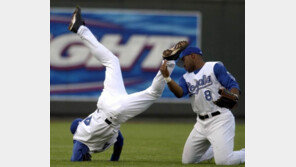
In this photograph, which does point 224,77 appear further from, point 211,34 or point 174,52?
point 211,34

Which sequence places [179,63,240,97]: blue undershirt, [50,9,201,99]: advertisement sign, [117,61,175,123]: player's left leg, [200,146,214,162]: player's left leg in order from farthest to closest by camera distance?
[50,9,201,99]: advertisement sign, [200,146,214,162]: player's left leg, [179,63,240,97]: blue undershirt, [117,61,175,123]: player's left leg

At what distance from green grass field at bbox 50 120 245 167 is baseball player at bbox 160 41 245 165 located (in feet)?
0.86

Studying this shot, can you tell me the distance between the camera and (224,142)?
7.44 meters

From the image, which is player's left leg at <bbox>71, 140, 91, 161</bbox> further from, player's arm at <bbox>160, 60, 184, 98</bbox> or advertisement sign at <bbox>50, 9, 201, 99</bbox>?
advertisement sign at <bbox>50, 9, 201, 99</bbox>

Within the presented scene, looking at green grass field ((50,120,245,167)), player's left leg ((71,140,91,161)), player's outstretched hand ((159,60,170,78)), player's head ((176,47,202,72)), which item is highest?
player's head ((176,47,202,72))

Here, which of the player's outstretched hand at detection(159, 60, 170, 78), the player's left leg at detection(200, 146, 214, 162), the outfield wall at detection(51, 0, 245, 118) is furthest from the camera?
the outfield wall at detection(51, 0, 245, 118)

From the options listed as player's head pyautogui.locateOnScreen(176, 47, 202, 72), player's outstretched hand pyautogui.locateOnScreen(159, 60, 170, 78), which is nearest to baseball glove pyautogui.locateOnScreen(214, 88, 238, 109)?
player's outstretched hand pyautogui.locateOnScreen(159, 60, 170, 78)

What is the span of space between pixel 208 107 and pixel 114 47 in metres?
10.3

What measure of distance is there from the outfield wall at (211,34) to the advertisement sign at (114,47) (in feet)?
0.75

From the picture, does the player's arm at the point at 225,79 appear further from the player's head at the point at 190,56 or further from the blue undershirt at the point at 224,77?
the player's head at the point at 190,56

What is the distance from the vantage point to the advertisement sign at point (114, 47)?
1755 centimetres

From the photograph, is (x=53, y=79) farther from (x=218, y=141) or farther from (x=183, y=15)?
(x=218, y=141)

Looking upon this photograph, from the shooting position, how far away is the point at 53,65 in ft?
57.8

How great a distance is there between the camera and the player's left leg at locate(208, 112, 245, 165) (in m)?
7.37
